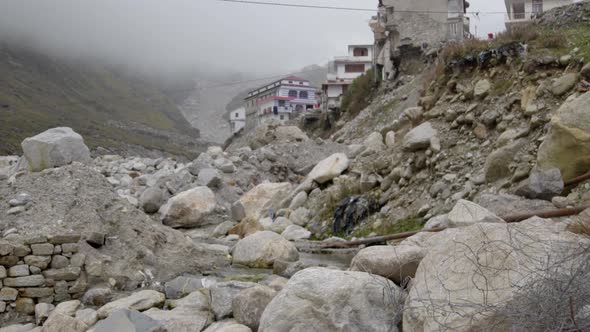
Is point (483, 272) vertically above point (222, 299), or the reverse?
point (483, 272)

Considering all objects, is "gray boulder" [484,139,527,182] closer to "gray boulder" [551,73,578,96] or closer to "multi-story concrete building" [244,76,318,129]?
"gray boulder" [551,73,578,96]

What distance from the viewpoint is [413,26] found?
3331 cm

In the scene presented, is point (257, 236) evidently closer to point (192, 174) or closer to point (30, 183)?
point (30, 183)

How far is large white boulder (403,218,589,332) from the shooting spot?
2.85 metres

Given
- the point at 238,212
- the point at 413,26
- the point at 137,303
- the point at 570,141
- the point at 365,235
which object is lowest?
the point at 238,212

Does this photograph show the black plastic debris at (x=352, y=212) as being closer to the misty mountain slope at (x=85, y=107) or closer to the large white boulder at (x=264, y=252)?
the large white boulder at (x=264, y=252)

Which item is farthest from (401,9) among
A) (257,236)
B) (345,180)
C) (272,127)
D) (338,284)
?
(338,284)

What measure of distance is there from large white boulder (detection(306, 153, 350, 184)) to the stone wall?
7.88m

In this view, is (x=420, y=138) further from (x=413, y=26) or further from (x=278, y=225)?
(x=413, y=26)

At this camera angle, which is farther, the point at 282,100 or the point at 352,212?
the point at 282,100

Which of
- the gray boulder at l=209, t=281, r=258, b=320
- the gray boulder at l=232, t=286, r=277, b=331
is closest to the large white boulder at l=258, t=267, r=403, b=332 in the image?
the gray boulder at l=232, t=286, r=277, b=331

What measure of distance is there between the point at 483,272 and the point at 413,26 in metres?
32.3

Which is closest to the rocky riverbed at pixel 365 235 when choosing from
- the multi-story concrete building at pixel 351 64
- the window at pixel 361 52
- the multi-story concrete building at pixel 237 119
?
the multi-story concrete building at pixel 351 64

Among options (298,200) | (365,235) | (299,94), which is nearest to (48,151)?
(298,200)
